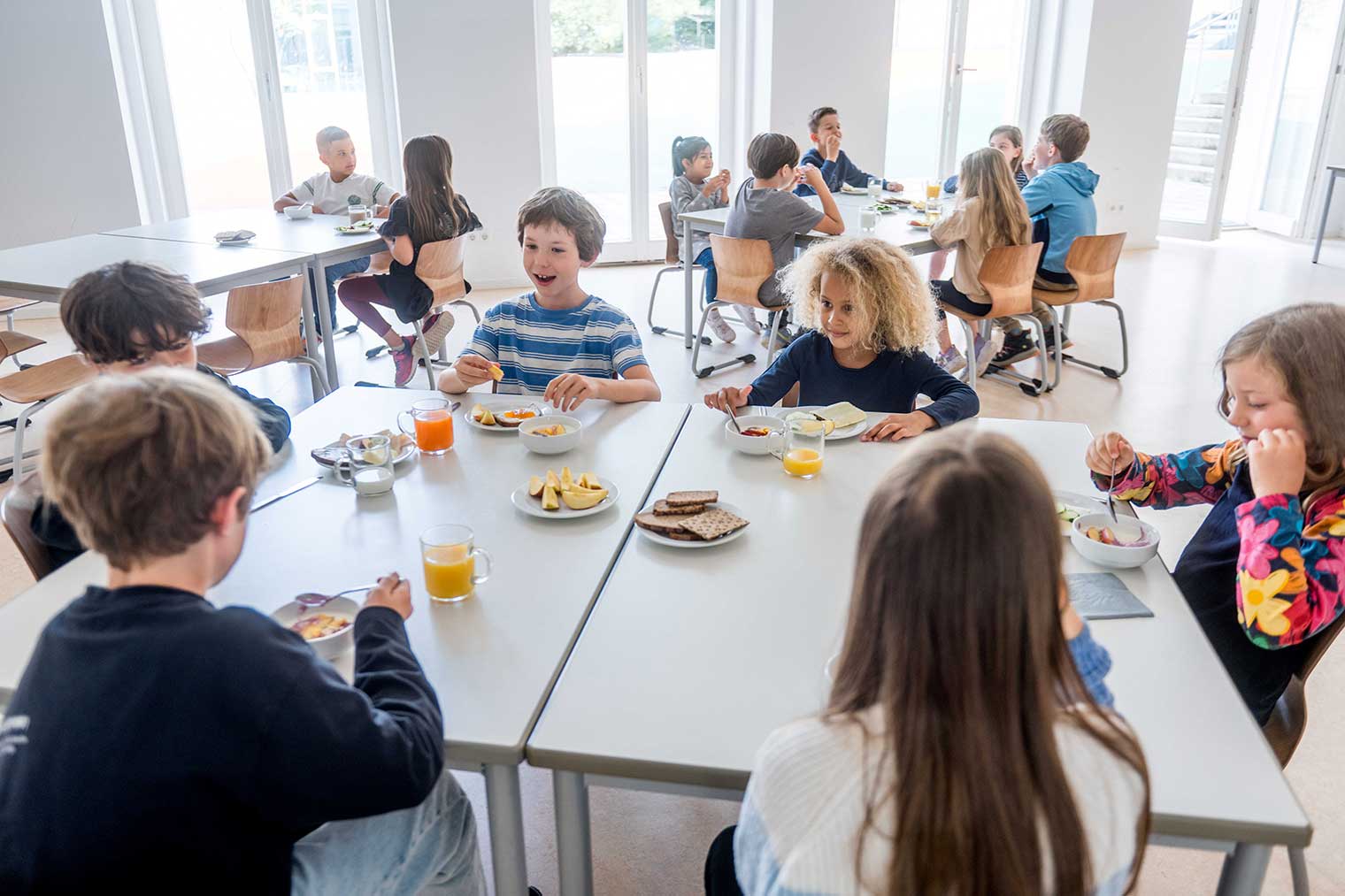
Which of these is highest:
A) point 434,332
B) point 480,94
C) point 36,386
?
point 480,94

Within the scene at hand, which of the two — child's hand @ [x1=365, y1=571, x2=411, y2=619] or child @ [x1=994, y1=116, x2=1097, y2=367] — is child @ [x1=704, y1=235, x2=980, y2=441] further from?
child @ [x1=994, y1=116, x2=1097, y2=367]

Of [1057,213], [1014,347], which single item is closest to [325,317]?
[1014,347]

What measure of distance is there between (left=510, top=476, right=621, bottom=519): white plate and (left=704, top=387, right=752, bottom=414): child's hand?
472 mm

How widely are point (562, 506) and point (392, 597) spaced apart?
1.42ft

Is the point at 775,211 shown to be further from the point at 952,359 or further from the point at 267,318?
the point at 267,318

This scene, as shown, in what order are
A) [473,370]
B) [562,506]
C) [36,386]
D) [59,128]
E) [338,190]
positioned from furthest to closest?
[59,128] → [338,190] → [36,386] → [473,370] → [562,506]

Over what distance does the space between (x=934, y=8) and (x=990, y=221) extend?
364 centimetres

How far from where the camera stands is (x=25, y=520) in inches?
61.3

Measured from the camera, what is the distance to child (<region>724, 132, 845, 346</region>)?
13.9 feet

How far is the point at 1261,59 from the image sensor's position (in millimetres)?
7832

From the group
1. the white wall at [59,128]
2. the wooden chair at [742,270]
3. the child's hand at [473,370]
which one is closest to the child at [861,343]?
the child's hand at [473,370]

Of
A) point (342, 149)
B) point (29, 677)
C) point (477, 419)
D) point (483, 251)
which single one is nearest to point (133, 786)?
point (29, 677)

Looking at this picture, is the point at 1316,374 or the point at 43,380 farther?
the point at 43,380

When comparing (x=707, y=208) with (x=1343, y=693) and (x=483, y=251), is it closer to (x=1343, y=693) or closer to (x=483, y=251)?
(x=483, y=251)
